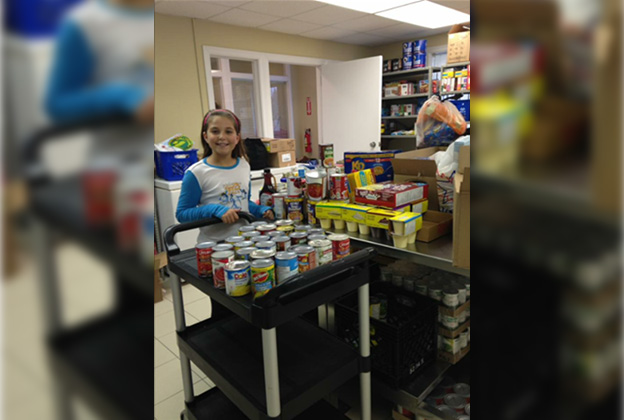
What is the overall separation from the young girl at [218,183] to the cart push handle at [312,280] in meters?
0.79

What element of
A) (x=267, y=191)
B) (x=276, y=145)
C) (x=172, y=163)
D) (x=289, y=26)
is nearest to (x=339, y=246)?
(x=267, y=191)

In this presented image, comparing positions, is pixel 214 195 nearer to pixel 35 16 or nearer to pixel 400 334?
pixel 400 334

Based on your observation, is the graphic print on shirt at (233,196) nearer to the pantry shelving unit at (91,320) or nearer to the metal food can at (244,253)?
the metal food can at (244,253)

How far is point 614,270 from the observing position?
108 millimetres

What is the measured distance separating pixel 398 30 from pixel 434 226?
417 cm

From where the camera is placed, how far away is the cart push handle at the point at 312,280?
1125 mm

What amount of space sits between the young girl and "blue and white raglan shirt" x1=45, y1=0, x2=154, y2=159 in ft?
6.10

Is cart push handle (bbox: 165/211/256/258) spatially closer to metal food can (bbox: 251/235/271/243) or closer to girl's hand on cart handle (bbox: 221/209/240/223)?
girl's hand on cart handle (bbox: 221/209/240/223)

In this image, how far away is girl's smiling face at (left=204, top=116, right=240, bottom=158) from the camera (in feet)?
6.91

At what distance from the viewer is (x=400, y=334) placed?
5.30 feet

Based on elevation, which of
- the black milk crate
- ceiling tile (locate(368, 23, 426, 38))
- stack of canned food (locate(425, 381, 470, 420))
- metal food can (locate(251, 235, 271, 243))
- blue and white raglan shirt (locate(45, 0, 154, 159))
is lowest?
stack of canned food (locate(425, 381, 470, 420))

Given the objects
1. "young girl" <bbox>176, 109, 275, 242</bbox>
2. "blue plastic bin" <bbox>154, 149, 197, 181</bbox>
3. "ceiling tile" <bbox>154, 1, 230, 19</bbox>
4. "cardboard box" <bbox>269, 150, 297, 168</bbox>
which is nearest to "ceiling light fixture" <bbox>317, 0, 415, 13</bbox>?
"ceiling tile" <bbox>154, 1, 230, 19</bbox>

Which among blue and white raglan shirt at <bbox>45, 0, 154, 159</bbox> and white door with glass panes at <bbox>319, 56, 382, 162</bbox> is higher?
white door with glass panes at <bbox>319, 56, 382, 162</bbox>

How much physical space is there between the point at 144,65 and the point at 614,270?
6.7 inches
